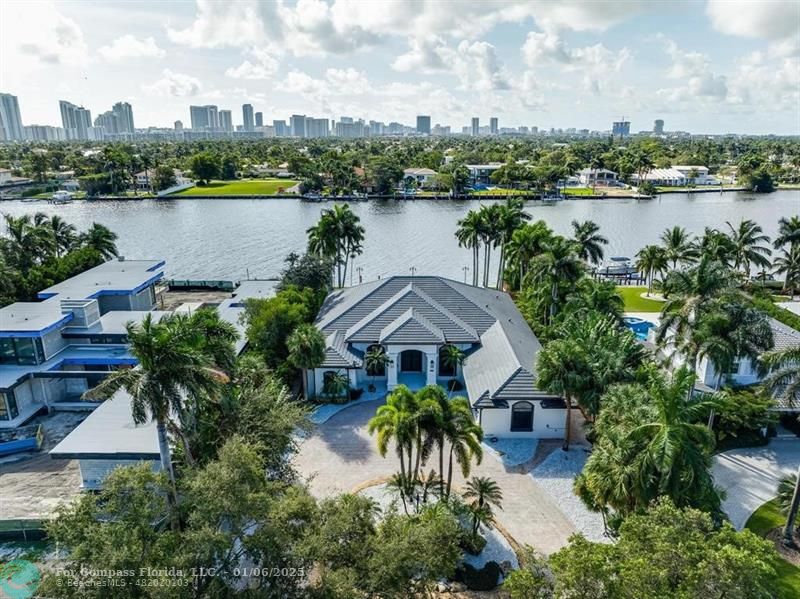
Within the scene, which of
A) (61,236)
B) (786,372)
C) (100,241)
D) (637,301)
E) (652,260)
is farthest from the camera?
(61,236)

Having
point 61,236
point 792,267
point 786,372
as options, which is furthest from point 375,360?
point 61,236

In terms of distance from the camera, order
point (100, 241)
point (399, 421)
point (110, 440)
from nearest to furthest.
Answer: point (399, 421) < point (110, 440) < point (100, 241)

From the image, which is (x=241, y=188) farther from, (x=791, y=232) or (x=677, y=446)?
(x=677, y=446)

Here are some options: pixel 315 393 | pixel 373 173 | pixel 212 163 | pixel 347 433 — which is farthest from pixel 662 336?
pixel 212 163

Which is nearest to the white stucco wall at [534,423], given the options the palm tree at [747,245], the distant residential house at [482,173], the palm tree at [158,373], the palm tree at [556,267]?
the palm tree at [556,267]

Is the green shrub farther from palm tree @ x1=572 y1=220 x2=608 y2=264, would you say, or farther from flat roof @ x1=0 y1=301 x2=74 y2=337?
→ palm tree @ x1=572 y1=220 x2=608 y2=264

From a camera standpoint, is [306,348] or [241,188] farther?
[241,188]
